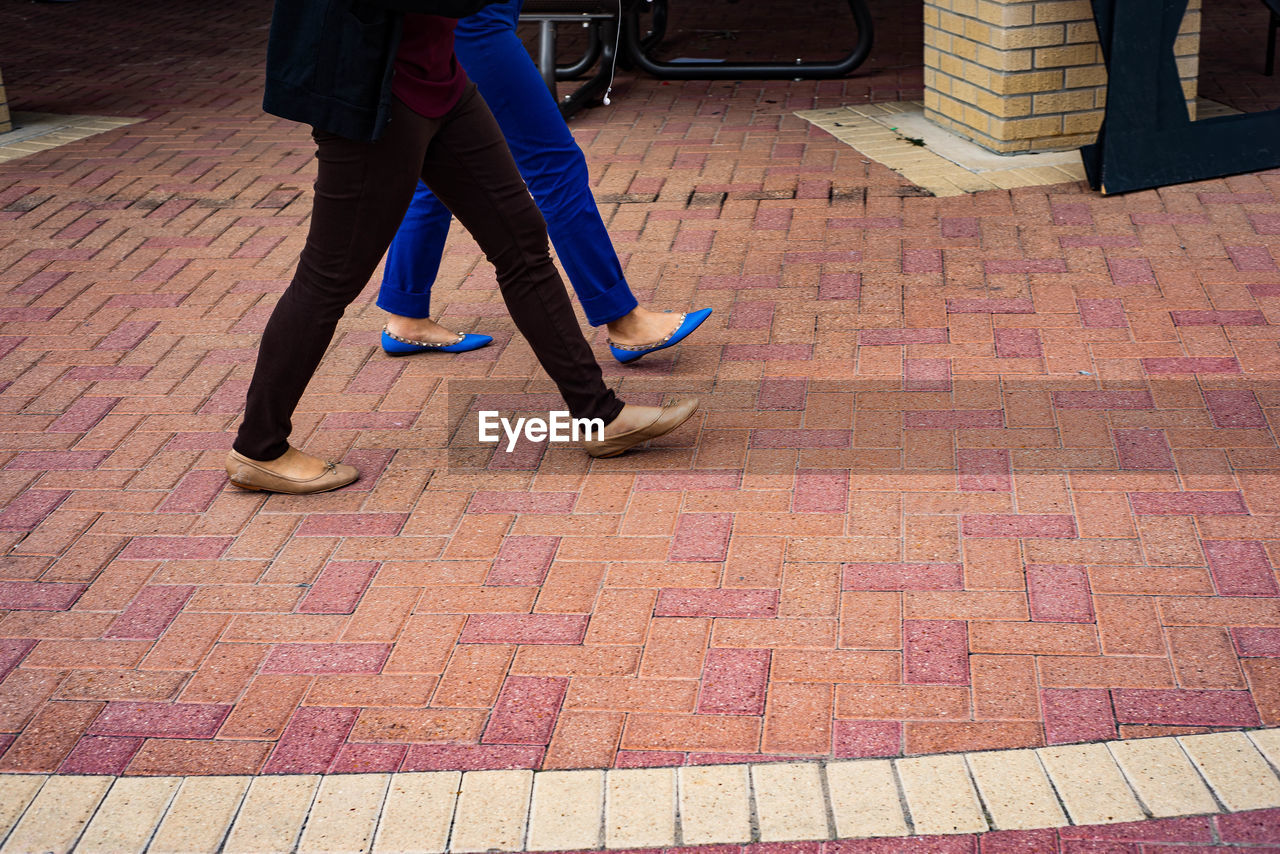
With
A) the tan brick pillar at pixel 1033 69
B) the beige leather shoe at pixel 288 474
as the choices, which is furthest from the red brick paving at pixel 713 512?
the tan brick pillar at pixel 1033 69

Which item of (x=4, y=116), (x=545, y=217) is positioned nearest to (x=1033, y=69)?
(x=545, y=217)

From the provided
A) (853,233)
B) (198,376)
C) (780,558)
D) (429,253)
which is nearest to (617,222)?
(853,233)

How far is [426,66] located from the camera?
9.83 ft

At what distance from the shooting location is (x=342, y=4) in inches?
110

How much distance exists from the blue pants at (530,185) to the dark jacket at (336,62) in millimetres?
766

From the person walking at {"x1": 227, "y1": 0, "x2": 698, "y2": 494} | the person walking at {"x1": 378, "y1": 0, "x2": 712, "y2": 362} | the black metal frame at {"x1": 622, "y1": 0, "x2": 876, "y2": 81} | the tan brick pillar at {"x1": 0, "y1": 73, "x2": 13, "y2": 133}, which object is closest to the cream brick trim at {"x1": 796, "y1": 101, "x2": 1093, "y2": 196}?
the black metal frame at {"x1": 622, "y1": 0, "x2": 876, "y2": 81}

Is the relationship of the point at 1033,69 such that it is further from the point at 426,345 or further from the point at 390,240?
the point at 390,240

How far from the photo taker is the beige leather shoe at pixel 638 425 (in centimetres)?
348

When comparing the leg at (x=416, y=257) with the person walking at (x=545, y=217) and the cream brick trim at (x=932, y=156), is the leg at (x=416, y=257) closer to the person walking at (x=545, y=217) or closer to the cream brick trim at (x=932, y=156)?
the person walking at (x=545, y=217)

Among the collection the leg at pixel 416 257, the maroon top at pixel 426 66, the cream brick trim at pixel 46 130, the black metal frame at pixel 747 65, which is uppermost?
the maroon top at pixel 426 66

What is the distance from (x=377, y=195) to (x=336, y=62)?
0.34 meters

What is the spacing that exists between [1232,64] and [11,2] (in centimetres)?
993

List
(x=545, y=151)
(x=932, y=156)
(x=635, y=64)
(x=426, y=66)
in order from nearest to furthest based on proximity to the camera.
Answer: (x=426, y=66) < (x=545, y=151) < (x=932, y=156) < (x=635, y=64)

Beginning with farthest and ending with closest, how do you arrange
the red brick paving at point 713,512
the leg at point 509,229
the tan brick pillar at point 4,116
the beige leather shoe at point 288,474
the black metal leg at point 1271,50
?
1. the tan brick pillar at point 4,116
2. the black metal leg at point 1271,50
3. the beige leather shoe at point 288,474
4. the leg at point 509,229
5. the red brick paving at point 713,512
